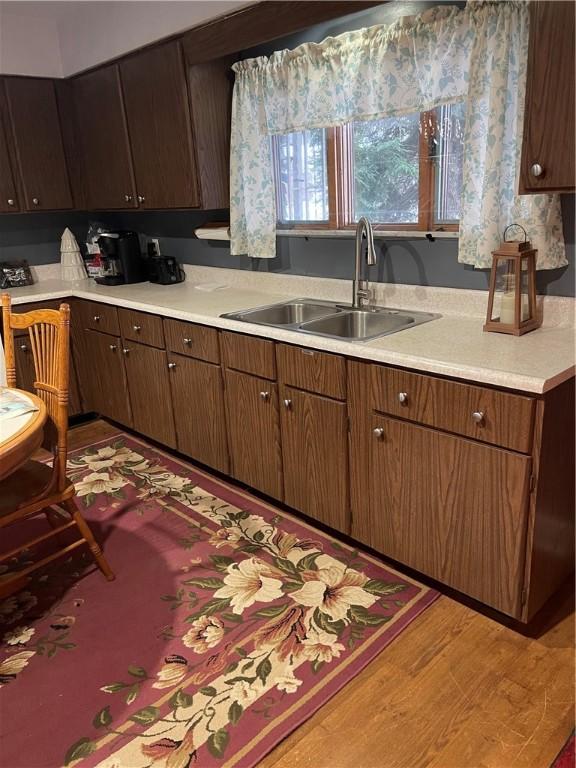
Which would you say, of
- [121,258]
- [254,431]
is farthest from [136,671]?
[121,258]

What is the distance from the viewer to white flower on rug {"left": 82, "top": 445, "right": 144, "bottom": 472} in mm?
3258

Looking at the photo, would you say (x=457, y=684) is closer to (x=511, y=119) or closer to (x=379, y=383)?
Answer: (x=379, y=383)

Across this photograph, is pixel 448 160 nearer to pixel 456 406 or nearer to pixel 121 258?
pixel 456 406

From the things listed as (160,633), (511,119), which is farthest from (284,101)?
(160,633)

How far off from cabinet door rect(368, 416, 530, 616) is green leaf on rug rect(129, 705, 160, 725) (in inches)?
37.8

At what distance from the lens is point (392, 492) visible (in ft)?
6.84

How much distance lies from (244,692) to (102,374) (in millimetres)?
2359

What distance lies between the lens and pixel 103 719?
65.9 inches

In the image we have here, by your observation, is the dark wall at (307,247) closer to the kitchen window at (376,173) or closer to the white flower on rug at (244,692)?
the kitchen window at (376,173)

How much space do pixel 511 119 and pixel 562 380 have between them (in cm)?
98

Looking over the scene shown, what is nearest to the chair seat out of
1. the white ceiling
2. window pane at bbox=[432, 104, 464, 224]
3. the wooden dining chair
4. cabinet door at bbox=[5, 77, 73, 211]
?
the wooden dining chair

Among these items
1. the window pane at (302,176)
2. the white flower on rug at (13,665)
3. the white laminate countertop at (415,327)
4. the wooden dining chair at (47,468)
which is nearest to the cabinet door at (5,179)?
the white laminate countertop at (415,327)

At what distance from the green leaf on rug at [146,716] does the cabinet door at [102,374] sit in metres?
2.01

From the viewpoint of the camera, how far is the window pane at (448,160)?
2.26 m
